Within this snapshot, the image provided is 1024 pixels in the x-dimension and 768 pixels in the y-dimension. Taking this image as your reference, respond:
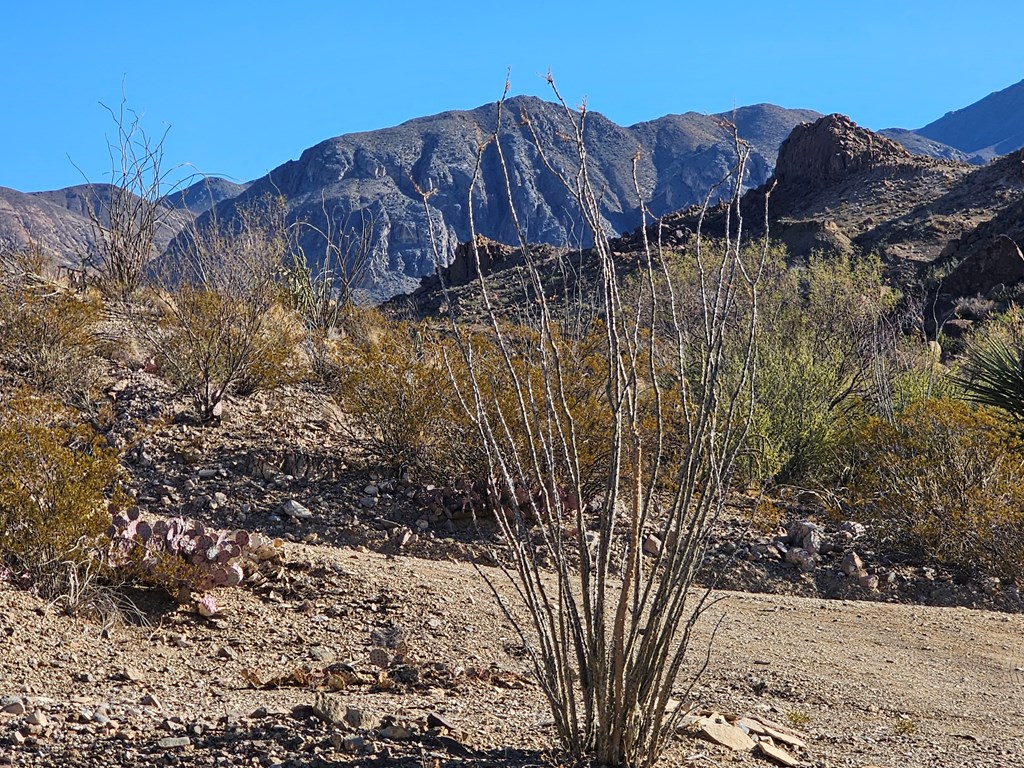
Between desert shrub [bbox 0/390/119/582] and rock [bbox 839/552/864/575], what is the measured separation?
16.7 ft

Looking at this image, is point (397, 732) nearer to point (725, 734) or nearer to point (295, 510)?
point (725, 734)

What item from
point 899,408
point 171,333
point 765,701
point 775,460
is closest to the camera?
point 765,701

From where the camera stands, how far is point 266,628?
5.53 metres

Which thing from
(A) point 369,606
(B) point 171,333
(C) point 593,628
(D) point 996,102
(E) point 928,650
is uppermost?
(D) point 996,102

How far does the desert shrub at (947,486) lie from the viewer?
792cm

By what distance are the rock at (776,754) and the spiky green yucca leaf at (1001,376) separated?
7026 millimetres

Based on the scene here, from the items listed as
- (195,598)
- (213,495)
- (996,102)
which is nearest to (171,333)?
(213,495)

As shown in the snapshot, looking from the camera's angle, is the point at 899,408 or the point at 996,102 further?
the point at 996,102

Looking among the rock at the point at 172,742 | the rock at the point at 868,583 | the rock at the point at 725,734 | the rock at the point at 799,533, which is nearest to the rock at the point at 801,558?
the rock at the point at 799,533

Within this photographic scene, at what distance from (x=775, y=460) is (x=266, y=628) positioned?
18.9 feet

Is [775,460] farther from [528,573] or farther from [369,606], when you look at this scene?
[528,573]

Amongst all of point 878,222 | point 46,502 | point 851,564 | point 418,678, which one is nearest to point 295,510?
point 46,502

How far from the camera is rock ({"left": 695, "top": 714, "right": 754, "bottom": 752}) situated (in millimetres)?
3854

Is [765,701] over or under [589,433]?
under
